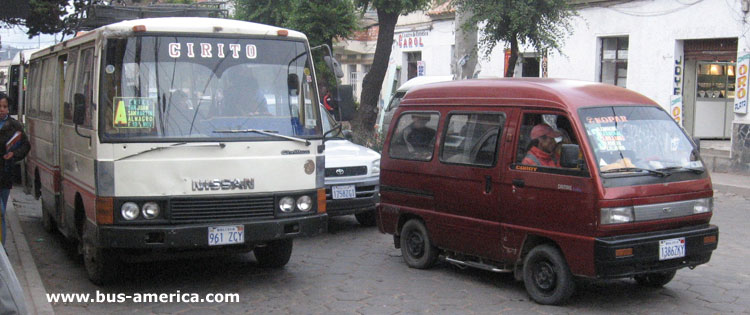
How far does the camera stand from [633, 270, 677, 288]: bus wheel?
7.12 metres

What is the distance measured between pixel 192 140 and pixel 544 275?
3.32 m

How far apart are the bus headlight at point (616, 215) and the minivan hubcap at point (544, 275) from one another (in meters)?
0.74

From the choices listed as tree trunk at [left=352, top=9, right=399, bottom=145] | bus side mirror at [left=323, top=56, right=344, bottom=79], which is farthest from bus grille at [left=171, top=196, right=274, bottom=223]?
tree trunk at [left=352, top=9, right=399, bottom=145]

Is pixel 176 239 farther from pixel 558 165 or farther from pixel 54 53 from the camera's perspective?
pixel 54 53

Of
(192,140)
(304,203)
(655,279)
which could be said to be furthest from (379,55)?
(655,279)

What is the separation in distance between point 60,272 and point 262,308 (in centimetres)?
285

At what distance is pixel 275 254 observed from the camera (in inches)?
330

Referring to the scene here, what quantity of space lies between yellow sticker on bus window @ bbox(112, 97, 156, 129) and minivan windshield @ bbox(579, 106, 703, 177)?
376cm

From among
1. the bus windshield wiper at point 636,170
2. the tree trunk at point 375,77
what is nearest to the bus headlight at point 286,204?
the bus windshield wiper at point 636,170

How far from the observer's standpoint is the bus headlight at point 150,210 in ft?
22.4

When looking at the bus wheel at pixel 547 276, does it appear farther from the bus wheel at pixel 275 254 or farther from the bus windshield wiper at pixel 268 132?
the bus wheel at pixel 275 254

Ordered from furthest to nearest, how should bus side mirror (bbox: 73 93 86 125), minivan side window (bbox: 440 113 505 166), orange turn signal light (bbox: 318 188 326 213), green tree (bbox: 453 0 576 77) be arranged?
green tree (bbox: 453 0 576 77), orange turn signal light (bbox: 318 188 326 213), minivan side window (bbox: 440 113 505 166), bus side mirror (bbox: 73 93 86 125)

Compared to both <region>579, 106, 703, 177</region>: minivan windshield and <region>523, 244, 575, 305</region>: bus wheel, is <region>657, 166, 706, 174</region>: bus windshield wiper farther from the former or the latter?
<region>523, 244, 575, 305</region>: bus wheel

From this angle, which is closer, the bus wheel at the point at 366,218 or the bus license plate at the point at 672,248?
the bus license plate at the point at 672,248
